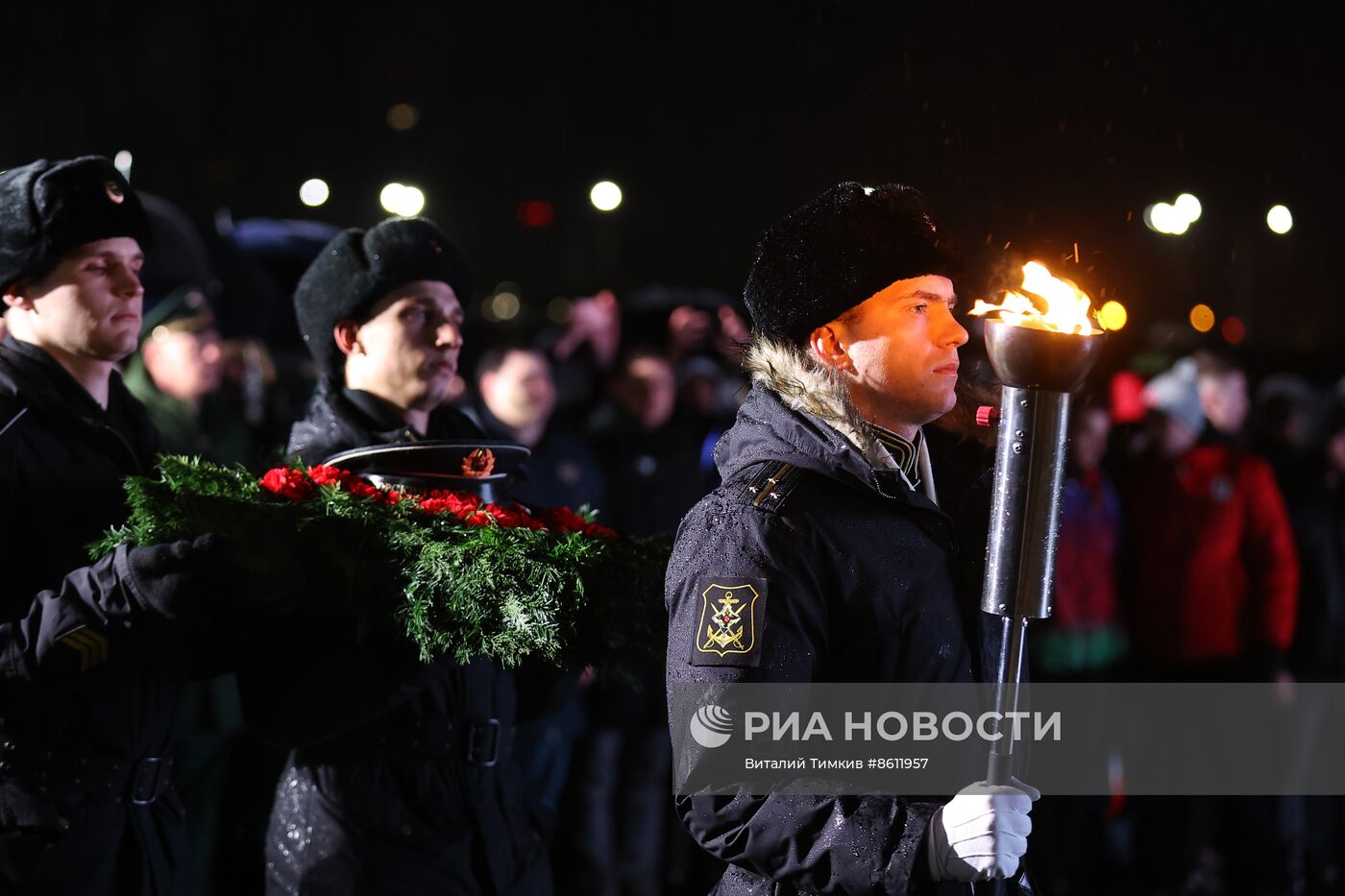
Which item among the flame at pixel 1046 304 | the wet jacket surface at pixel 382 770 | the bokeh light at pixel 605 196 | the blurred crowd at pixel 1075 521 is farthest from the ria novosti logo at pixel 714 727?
the bokeh light at pixel 605 196

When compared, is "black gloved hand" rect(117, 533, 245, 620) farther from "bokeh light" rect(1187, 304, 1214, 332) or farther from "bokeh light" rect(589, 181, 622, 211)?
"bokeh light" rect(589, 181, 622, 211)

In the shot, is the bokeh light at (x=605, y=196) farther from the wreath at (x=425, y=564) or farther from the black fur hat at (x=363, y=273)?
the wreath at (x=425, y=564)

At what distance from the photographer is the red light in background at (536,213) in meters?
18.2

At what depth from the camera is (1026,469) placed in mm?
→ 2373

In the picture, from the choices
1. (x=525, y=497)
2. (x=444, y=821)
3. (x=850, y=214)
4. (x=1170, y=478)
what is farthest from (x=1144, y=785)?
(x=850, y=214)

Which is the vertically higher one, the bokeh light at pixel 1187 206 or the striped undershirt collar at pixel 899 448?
the bokeh light at pixel 1187 206

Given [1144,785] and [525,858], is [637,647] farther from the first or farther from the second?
[1144,785]

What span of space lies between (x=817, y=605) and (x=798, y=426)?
0.36 m

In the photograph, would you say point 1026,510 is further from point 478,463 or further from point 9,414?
point 9,414

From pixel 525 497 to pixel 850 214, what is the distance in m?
3.91

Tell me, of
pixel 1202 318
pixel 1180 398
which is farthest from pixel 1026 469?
pixel 1202 318

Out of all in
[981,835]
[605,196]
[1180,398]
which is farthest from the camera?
[605,196]

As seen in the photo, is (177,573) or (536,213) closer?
(177,573)

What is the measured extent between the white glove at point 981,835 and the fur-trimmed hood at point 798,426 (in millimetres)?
624
